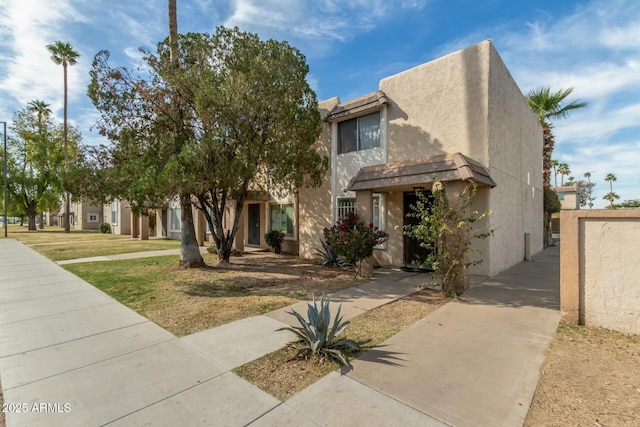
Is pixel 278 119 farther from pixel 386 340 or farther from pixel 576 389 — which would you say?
pixel 576 389

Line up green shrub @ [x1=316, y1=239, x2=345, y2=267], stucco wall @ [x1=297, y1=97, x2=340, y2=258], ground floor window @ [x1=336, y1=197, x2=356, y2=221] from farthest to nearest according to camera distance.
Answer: stucco wall @ [x1=297, y1=97, x2=340, y2=258] → ground floor window @ [x1=336, y1=197, x2=356, y2=221] → green shrub @ [x1=316, y1=239, x2=345, y2=267]

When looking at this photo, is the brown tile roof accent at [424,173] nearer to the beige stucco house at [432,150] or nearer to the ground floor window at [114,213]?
the beige stucco house at [432,150]

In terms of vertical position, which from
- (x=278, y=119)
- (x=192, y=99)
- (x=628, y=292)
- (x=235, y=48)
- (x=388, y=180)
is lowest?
(x=628, y=292)

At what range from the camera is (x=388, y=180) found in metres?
8.77

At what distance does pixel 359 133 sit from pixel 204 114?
19.7 ft

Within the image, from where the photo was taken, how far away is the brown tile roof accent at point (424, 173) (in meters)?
7.30

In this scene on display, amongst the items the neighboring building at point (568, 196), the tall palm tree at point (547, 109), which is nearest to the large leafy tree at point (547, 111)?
the tall palm tree at point (547, 109)

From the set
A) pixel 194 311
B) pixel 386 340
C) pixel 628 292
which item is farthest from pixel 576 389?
pixel 194 311

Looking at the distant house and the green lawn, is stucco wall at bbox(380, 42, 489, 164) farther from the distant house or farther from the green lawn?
the green lawn

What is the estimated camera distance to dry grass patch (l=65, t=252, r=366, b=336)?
5758 mm

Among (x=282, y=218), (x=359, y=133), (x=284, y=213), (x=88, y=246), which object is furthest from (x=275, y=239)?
(x=88, y=246)

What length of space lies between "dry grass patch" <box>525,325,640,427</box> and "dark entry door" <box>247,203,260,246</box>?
14588mm

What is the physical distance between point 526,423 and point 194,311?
5.42 m

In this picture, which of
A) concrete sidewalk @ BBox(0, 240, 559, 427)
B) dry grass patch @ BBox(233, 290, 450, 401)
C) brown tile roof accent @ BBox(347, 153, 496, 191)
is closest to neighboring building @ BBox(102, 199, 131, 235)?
concrete sidewalk @ BBox(0, 240, 559, 427)
